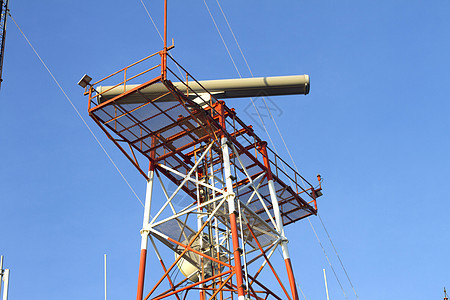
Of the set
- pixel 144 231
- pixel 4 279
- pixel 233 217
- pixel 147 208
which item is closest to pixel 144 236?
pixel 144 231

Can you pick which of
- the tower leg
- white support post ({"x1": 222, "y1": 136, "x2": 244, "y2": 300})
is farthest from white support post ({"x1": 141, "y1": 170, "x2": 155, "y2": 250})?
white support post ({"x1": 222, "y1": 136, "x2": 244, "y2": 300})

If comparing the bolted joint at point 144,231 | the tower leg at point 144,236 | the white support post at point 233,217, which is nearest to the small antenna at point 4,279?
the tower leg at point 144,236

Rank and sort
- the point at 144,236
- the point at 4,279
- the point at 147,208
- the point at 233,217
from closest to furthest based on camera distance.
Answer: the point at 4,279, the point at 233,217, the point at 144,236, the point at 147,208

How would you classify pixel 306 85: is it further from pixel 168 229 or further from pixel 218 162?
pixel 168 229

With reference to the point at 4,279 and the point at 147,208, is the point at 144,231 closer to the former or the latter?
the point at 147,208

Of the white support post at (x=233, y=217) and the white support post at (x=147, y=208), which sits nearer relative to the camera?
the white support post at (x=233, y=217)

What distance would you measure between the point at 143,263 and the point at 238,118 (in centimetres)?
882

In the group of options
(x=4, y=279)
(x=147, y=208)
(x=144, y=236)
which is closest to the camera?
(x=4, y=279)

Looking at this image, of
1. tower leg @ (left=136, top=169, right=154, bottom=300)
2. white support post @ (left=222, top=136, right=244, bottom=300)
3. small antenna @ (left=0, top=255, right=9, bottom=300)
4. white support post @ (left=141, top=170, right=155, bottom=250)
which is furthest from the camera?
white support post @ (left=141, top=170, right=155, bottom=250)

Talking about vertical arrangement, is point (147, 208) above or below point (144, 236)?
above

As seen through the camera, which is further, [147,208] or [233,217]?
[147,208]

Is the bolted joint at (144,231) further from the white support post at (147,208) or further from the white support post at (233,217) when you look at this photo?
the white support post at (233,217)

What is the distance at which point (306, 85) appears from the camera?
3494 centimetres

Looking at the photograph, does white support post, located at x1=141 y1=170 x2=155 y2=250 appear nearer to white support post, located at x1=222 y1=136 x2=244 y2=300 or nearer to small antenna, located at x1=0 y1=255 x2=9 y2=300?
white support post, located at x1=222 y1=136 x2=244 y2=300
